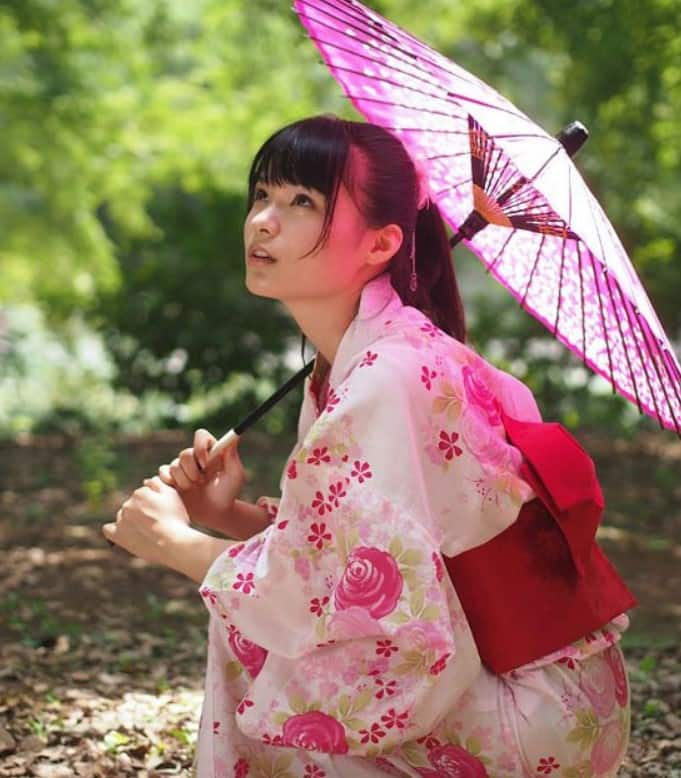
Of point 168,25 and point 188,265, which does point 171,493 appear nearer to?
point 188,265

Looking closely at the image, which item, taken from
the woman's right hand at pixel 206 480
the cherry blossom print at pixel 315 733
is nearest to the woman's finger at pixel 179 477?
the woman's right hand at pixel 206 480

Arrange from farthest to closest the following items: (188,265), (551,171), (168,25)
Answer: (168,25)
(188,265)
(551,171)

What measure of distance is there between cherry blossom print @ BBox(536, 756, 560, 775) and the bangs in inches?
41.2

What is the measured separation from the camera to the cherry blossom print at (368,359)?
247 centimetres

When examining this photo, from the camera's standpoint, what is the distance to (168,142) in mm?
12766

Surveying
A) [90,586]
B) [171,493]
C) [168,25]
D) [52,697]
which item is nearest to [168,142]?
[168,25]

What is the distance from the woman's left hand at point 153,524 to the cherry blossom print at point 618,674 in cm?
86

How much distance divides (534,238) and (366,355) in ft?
2.44

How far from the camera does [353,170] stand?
259 centimetres

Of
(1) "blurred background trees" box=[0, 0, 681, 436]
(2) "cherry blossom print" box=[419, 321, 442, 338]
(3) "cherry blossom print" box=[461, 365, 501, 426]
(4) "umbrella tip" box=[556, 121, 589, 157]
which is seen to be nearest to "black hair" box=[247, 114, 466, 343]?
(2) "cherry blossom print" box=[419, 321, 442, 338]

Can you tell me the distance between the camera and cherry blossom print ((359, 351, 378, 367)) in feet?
8.09

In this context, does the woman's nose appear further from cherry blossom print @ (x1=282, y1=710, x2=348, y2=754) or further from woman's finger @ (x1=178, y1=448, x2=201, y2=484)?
cherry blossom print @ (x1=282, y1=710, x2=348, y2=754)

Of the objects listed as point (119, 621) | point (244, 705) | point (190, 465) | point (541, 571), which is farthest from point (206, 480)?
point (119, 621)

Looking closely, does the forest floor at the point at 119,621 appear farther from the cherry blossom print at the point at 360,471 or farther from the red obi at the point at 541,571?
the cherry blossom print at the point at 360,471
